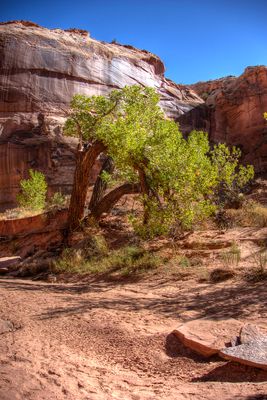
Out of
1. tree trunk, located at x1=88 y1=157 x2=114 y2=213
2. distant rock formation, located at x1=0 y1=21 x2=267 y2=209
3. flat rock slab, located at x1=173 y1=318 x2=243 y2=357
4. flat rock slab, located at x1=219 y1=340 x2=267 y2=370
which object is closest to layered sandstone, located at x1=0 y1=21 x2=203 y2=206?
distant rock formation, located at x1=0 y1=21 x2=267 y2=209

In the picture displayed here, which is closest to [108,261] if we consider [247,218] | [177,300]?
[177,300]

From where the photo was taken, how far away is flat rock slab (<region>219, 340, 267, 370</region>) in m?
3.37

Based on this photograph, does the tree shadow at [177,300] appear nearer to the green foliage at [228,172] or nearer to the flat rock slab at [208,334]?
the flat rock slab at [208,334]

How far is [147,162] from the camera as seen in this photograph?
11.6 m

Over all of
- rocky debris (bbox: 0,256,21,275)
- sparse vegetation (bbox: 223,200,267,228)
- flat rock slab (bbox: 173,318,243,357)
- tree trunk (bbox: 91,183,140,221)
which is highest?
tree trunk (bbox: 91,183,140,221)

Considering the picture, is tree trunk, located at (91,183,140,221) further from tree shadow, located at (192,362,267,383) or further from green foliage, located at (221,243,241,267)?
tree shadow, located at (192,362,267,383)

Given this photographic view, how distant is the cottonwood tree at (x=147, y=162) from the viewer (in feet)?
33.3

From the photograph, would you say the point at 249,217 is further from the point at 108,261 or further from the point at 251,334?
the point at 251,334

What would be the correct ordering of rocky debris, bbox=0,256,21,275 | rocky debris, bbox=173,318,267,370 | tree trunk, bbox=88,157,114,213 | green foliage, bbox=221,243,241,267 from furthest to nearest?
tree trunk, bbox=88,157,114,213 → rocky debris, bbox=0,256,21,275 → green foliage, bbox=221,243,241,267 → rocky debris, bbox=173,318,267,370

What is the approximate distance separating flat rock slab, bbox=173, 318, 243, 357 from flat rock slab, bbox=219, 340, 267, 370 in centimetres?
21


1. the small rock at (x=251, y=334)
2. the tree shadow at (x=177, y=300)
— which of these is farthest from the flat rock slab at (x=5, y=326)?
the small rock at (x=251, y=334)

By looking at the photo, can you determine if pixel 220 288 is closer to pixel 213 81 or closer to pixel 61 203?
pixel 61 203

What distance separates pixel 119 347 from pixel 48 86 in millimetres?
27240

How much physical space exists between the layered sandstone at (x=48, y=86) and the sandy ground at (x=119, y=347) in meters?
19.8
